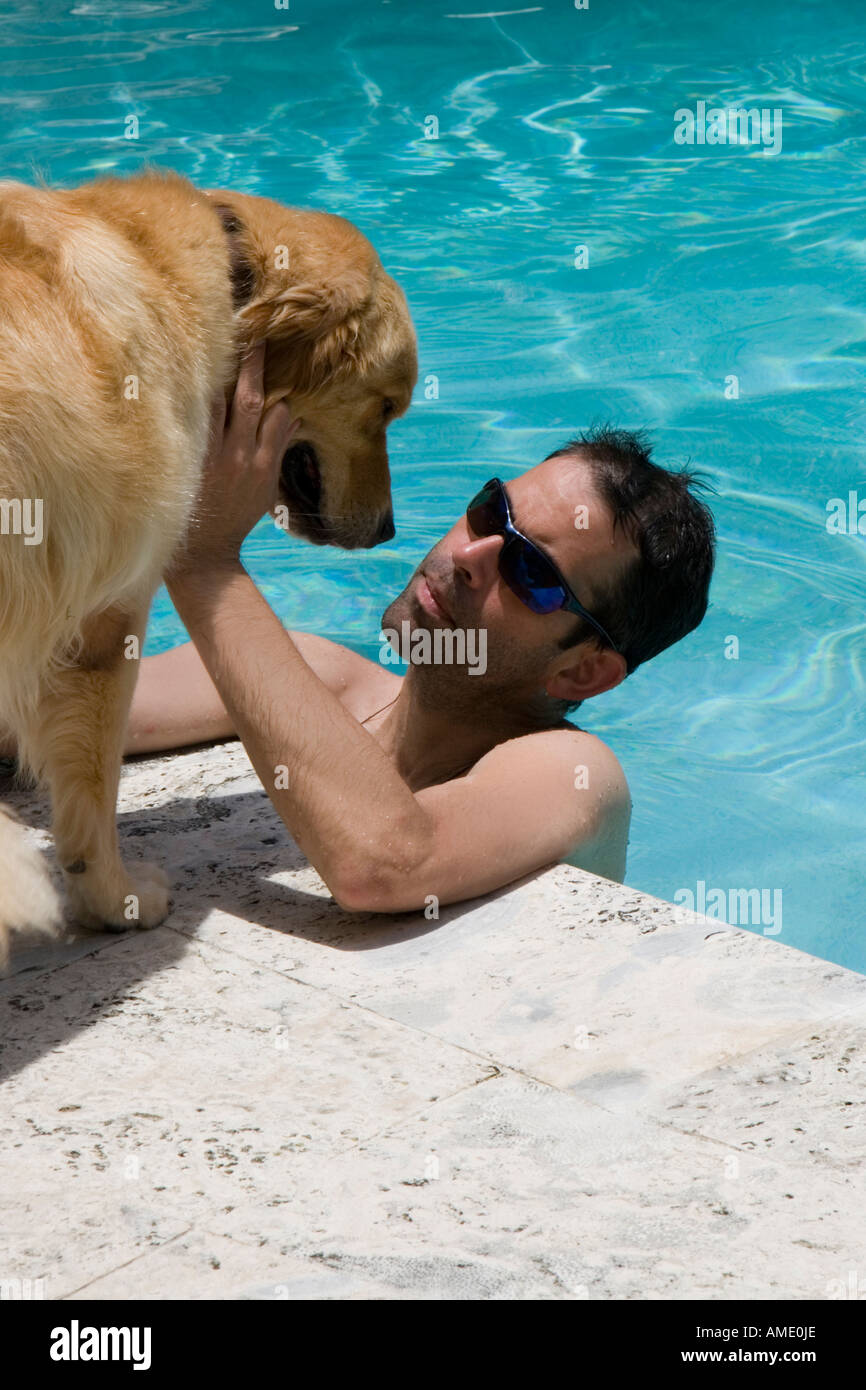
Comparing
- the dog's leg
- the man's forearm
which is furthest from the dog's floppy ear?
the dog's leg

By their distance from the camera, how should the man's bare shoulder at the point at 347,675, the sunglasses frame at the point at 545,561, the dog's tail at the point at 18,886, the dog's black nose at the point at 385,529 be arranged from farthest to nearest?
the man's bare shoulder at the point at 347,675
the dog's black nose at the point at 385,529
the sunglasses frame at the point at 545,561
the dog's tail at the point at 18,886

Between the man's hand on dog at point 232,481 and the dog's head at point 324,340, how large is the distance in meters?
0.09

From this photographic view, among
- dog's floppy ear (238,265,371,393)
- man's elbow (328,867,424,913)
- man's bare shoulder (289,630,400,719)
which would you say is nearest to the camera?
man's elbow (328,867,424,913)

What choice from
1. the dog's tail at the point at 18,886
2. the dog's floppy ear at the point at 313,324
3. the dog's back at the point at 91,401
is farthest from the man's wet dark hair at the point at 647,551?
the dog's tail at the point at 18,886

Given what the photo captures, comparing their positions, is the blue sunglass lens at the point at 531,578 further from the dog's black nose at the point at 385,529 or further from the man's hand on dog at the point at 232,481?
the man's hand on dog at the point at 232,481

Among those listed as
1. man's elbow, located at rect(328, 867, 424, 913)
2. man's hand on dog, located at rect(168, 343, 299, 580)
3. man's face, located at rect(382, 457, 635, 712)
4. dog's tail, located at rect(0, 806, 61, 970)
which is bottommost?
man's elbow, located at rect(328, 867, 424, 913)

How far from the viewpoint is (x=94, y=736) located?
2871mm

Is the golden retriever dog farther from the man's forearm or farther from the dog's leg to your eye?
the man's forearm

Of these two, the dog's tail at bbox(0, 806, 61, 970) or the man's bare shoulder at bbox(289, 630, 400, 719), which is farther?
the man's bare shoulder at bbox(289, 630, 400, 719)

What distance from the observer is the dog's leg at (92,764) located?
9.32ft

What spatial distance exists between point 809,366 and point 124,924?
5913mm

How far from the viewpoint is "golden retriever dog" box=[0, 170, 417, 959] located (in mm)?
2406

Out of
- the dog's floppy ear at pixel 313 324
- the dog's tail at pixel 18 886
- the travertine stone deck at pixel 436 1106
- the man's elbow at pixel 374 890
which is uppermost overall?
the dog's floppy ear at pixel 313 324

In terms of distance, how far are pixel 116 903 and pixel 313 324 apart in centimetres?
129
